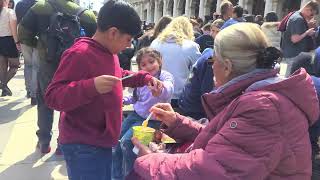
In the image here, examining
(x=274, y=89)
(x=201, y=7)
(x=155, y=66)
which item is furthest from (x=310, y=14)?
(x=201, y=7)

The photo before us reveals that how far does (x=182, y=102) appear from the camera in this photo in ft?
14.0

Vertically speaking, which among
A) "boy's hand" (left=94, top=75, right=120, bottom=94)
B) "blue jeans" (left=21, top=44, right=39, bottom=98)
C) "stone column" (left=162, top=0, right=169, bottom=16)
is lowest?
"stone column" (left=162, top=0, right=169, bottom=16)

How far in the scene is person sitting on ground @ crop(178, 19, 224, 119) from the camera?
397cm

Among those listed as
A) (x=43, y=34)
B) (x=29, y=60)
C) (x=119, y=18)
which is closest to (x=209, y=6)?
(x=29, y=60)

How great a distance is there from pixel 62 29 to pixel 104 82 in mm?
2322

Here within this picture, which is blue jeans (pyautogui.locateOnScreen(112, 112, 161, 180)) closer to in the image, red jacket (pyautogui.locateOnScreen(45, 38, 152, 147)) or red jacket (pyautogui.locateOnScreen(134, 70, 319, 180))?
red jacket (pyautogui.locateOnScreen(45, 38, 152, 147))

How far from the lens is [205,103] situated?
2.28 m

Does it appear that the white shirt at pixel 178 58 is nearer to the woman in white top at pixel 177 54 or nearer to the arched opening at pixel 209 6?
the woman in white top at pixel 177 54

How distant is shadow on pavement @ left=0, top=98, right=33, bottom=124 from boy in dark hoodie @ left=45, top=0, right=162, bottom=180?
410cm

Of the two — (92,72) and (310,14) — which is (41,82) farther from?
(310,14)

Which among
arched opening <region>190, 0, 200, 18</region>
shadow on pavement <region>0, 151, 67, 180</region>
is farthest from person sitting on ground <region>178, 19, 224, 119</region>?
arched opening <region>190, 0, 200, 18</region>

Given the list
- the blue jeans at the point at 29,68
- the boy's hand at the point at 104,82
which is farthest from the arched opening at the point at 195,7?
the boy's hand at the point at 104,82

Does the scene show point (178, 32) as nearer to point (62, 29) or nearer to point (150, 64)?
point (150, 64)

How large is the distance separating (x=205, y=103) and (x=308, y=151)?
53cm
